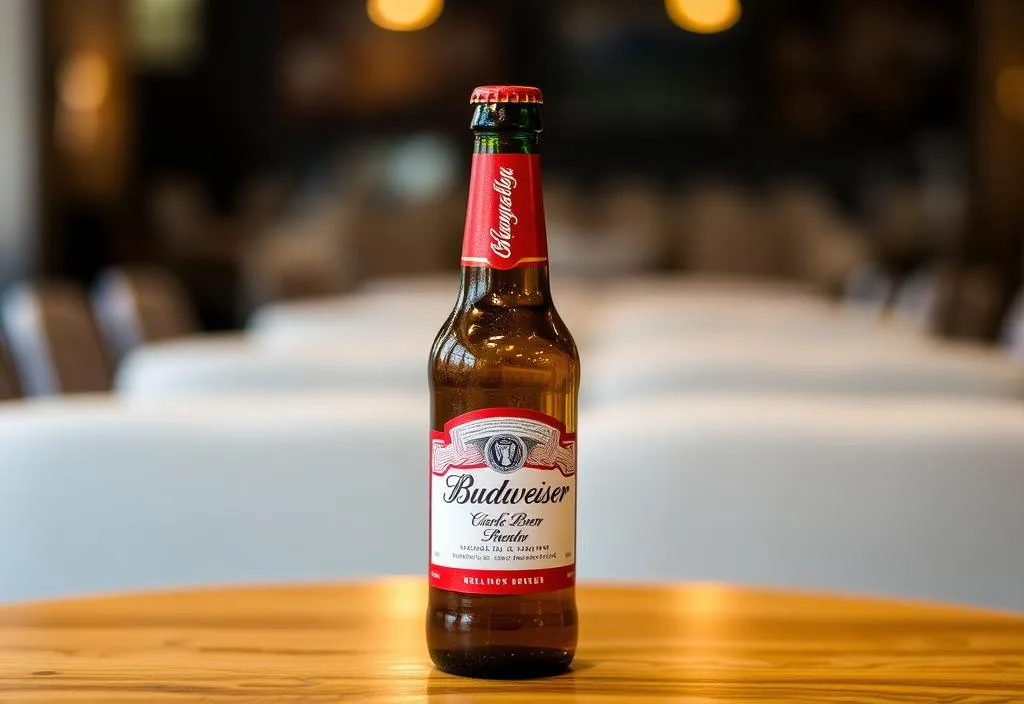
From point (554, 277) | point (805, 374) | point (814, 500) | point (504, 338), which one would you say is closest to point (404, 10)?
point (554, 277)

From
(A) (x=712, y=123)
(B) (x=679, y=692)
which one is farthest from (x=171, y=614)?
(A) (x=712, y=123)

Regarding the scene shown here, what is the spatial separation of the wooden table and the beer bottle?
4 cm

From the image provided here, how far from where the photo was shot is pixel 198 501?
156cm

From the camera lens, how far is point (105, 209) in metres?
9.44

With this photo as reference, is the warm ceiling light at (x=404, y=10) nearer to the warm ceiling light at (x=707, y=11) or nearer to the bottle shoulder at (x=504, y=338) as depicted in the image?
the warm ceiling light at (x=707, y=11)

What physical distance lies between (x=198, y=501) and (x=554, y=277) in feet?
19.5

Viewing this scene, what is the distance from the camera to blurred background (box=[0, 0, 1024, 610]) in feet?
4.86

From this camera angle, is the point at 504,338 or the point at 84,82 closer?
the point at 504,338

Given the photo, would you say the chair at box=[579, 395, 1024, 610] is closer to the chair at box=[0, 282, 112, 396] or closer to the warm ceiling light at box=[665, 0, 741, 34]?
the chair at box=[0, 282, 112, 396]

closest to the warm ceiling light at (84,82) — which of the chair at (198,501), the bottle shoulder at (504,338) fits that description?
the chair at (198,501)

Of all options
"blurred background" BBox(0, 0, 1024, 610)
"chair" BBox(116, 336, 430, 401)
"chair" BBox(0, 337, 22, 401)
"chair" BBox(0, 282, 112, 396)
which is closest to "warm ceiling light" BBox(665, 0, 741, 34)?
"blurred background" BBox(0, 0, 1024, 610)

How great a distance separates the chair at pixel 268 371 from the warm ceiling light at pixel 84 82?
261 inches

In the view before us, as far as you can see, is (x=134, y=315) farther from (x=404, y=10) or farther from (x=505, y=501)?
(x=505, y=501)

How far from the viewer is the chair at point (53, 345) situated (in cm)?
279
